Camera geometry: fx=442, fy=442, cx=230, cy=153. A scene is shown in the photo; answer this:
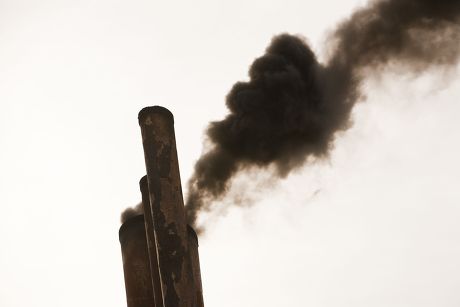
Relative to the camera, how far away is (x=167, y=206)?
15.0ft

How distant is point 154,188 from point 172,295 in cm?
109

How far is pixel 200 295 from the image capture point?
5238 mm

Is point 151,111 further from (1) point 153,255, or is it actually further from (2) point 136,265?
(2) point 136,265

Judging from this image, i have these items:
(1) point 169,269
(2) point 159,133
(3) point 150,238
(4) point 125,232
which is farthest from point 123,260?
(2) point 159,133

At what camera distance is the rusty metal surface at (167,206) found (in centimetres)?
439

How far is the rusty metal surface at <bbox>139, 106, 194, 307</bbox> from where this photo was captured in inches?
173

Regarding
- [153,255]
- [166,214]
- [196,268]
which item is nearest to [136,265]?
[153,255]

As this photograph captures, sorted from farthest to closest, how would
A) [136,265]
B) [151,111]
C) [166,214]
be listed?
[136,265] → [151,111] → [166,214]

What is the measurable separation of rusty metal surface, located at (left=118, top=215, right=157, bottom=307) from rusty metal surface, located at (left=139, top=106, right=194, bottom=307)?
3.04 ft

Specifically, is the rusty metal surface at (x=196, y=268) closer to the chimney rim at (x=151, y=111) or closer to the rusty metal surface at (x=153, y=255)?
the rusty metal surface at (x=153, y=255)

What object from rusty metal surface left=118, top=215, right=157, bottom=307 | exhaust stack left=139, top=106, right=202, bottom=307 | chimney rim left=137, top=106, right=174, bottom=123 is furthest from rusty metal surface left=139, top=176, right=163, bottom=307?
chimney rim left=137, top=106, right=174, bottom=123

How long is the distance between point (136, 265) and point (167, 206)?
122 centimetres

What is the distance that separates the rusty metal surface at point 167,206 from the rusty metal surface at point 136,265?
927mm

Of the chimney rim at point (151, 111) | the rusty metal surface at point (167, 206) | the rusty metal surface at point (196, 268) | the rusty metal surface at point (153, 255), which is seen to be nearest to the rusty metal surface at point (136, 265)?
the rusty metal surface at point (153, 255)
